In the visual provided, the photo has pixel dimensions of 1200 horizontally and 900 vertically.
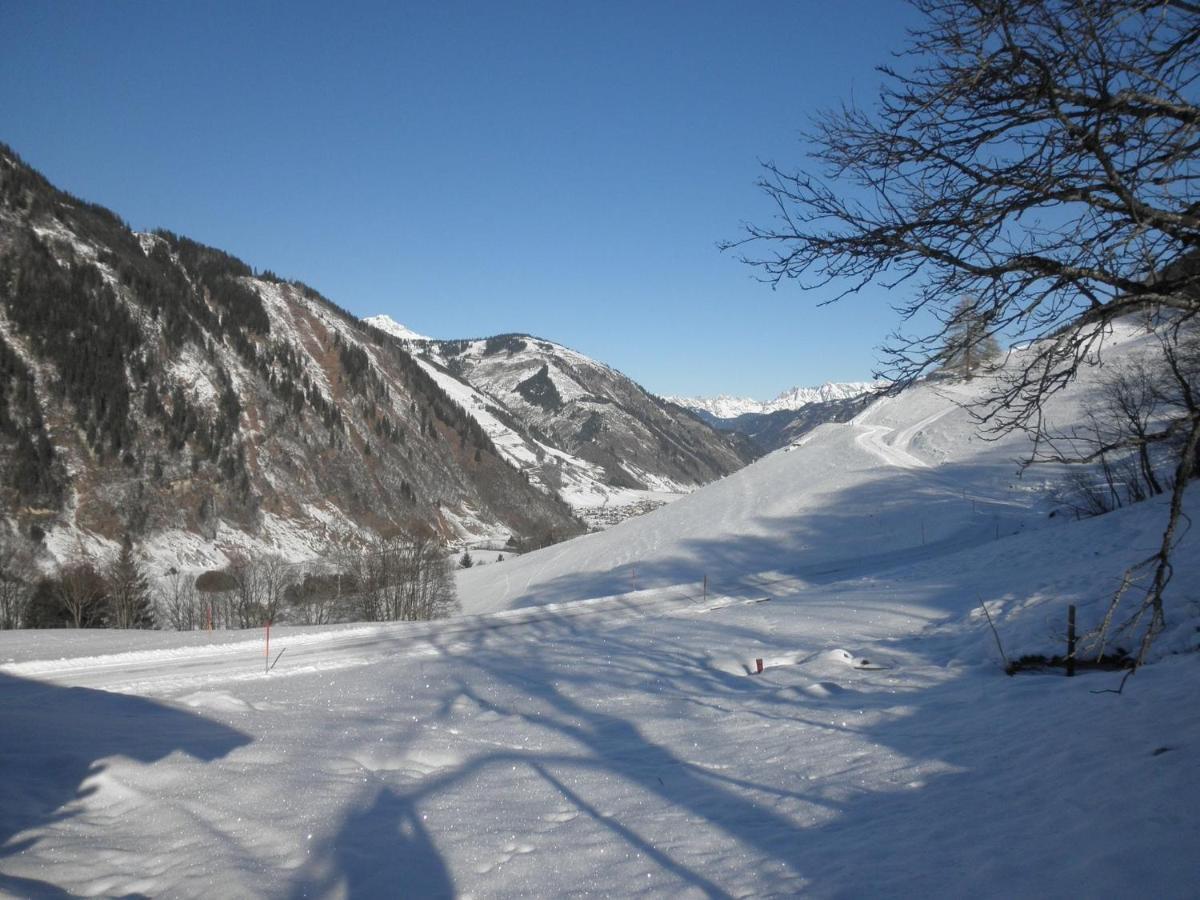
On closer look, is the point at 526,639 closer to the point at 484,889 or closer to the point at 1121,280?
the point at 484,889

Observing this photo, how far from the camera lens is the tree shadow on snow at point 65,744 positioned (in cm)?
588

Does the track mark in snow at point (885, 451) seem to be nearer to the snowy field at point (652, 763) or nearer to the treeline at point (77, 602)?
the snowy field at point (652, 763)

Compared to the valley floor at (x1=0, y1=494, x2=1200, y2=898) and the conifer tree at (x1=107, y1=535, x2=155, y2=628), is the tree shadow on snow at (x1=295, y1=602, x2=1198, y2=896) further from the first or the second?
the conifer tree at (x1=107, y1=535, x2=155, y2=628)

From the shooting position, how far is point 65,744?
7.57 m

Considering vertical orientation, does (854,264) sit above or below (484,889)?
above

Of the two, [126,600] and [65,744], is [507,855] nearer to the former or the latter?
[65,744]

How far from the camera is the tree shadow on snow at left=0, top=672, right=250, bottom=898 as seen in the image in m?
5.88

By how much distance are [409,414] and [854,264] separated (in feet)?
395

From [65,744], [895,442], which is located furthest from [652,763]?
[895,442]

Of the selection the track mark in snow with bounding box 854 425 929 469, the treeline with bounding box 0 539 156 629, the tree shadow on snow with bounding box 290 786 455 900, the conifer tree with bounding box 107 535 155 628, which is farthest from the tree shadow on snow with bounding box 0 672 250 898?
the track mark in snow with bounding box 854 425 929 469

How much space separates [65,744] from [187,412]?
8594 centimetres

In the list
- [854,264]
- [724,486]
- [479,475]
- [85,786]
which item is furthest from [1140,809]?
[479,475]

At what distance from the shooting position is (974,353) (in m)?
4.22

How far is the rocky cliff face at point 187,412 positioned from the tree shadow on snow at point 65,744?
6585cm
